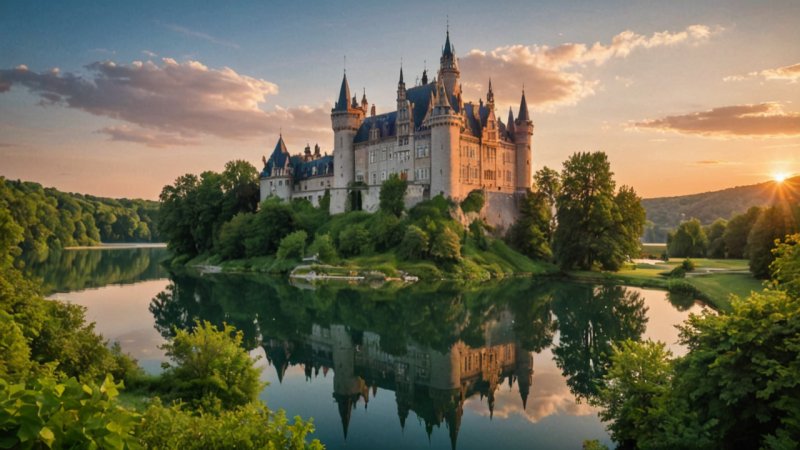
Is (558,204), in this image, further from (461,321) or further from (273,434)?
(273,434)

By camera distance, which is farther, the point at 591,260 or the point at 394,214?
the point at 394,214

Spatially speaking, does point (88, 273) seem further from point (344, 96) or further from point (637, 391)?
point (637, 391)

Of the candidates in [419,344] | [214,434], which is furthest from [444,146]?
[214,434]

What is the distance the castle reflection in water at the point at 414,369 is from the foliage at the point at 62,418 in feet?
34.9

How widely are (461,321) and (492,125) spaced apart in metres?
43.6

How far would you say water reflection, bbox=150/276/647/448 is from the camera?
1901 centimetres

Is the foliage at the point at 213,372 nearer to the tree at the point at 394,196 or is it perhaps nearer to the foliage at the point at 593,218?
the foliage at the point at 593,218

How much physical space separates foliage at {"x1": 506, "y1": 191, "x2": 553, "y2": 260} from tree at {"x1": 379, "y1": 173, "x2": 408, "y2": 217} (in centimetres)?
1471

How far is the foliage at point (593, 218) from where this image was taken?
56.1 m

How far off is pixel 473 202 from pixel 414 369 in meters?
45.4

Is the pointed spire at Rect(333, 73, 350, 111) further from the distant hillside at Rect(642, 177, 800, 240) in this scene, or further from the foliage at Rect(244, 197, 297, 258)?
the distant hillside at Rect(642, 177, 800, 240)

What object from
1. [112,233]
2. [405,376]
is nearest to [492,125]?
[405,376]

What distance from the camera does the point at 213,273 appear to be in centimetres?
6103

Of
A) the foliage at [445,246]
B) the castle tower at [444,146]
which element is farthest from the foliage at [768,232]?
the castle tower at [444,146]
